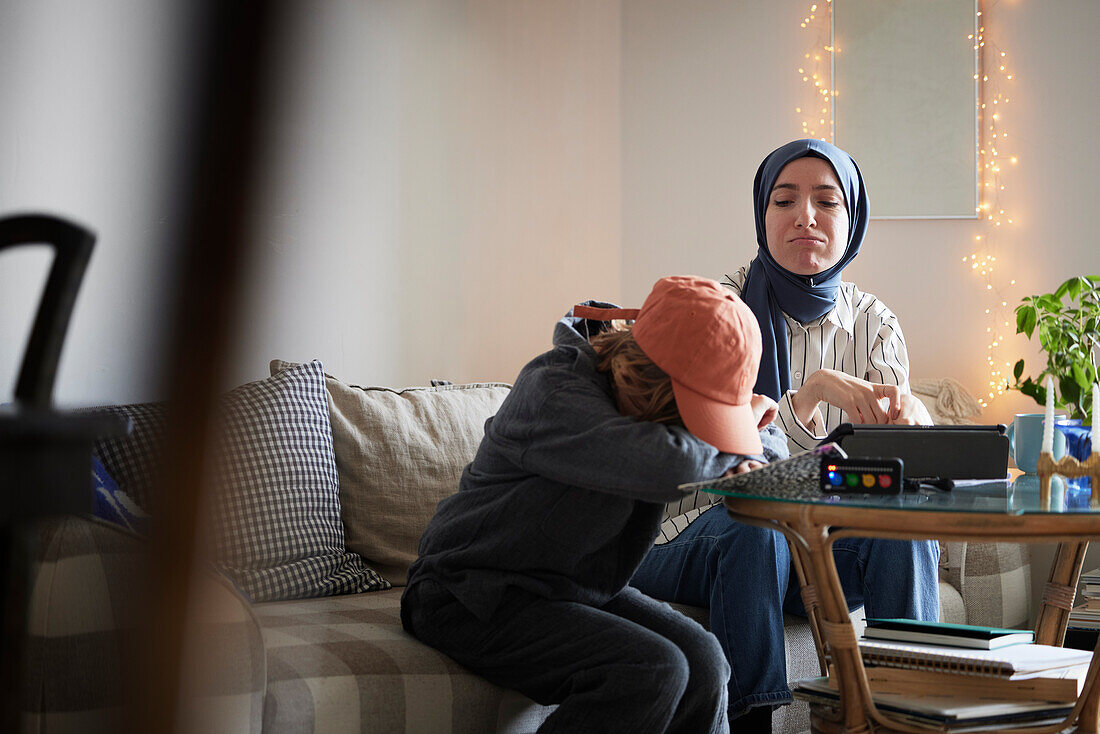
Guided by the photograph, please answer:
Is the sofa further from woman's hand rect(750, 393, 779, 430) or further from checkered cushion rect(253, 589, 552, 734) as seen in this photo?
woman's hand rect(750, 393, 779, 430)

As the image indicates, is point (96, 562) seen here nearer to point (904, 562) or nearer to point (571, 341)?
point (571, 341)

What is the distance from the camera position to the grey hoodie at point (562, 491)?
99cm

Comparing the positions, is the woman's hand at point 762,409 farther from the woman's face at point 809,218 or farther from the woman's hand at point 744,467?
the woman's face at point 809,218

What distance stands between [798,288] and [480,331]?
77 centimetres

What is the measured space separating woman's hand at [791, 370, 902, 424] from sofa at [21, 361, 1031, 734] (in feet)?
1.18

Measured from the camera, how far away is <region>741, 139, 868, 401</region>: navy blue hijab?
5.51ft

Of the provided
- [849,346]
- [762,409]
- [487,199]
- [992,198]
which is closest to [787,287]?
[849,346]

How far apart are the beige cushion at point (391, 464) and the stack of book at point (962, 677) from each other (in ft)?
2.33

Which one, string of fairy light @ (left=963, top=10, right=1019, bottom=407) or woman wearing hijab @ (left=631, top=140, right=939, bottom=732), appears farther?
string of fairy light @ (left=963, top=10, right=1019, bottom=407)

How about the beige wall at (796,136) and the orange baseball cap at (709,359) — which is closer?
the orange baseball cap at (709,359)

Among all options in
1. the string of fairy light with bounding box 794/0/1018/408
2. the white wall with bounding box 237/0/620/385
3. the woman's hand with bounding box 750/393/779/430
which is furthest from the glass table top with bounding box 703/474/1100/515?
the string of fairy light with bounding box 794/0/1018/408

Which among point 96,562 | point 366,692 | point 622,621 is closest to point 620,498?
point 622,621

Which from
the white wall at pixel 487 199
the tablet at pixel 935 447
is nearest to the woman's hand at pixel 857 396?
the tablet at pixel 935 447

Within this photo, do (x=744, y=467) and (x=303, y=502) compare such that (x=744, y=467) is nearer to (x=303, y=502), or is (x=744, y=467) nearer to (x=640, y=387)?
(x=640, y=387)
